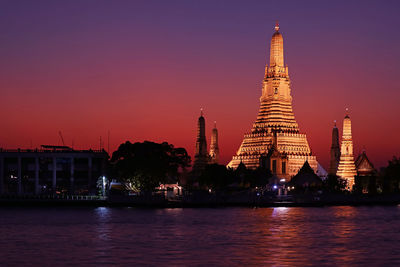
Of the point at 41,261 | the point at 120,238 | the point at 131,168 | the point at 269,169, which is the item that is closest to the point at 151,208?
the point at 131,168

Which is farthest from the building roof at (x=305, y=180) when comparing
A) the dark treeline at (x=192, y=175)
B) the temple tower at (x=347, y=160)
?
the temple tower at (x=347, y=160)

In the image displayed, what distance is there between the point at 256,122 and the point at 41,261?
→ 12681 cm

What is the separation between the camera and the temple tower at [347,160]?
162 m

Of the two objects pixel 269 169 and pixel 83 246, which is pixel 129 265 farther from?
pixel 269 169

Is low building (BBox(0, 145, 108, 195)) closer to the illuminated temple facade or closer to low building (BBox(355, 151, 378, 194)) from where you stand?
the illuminated temple facade

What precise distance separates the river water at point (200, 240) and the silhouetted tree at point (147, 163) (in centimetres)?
2930

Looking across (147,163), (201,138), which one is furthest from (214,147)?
(147,163)

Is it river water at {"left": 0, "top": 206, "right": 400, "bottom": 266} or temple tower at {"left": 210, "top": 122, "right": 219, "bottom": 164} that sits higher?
temple tower at {"left": 210, "top": 122, "right": 219, "bottom": 164}

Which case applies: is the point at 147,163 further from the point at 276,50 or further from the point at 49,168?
the point at 276,50

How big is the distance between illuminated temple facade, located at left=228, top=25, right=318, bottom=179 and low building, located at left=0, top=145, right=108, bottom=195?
2879 centimetres

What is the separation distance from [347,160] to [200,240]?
101370mm

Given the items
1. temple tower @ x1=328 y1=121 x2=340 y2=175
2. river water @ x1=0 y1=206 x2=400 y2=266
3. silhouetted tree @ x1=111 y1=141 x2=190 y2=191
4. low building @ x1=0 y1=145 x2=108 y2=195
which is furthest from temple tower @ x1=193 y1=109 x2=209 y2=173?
river water @ x1=0 y1=206 x2=400 y2=266

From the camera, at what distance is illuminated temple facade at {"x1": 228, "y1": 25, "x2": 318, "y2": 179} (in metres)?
168

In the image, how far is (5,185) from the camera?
16612 centimetres
